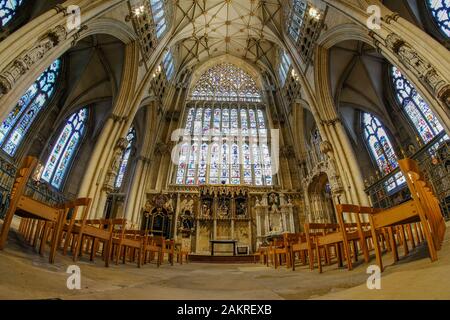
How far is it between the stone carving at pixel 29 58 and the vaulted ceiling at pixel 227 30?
36.7 ft

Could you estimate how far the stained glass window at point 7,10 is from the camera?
9.32 m

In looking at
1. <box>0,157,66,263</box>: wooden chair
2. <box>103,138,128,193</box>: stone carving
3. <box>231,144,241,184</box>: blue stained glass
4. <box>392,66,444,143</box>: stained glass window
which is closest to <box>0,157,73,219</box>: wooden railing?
<box>103,138,128,193</box>: stone carving

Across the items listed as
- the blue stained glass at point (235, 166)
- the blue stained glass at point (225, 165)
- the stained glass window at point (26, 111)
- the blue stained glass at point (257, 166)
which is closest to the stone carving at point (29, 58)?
the stained glass window at point (26, 111)

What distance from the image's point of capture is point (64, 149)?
14.1 metres

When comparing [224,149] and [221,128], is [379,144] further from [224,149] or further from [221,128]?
[221,128]

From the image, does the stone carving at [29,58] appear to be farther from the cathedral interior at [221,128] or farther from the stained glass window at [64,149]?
the stained glass window at [64,149]

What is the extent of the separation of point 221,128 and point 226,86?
617cm

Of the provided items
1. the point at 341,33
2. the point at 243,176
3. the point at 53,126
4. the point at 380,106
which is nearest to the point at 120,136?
the point at 53,126

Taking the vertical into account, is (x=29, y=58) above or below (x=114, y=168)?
above

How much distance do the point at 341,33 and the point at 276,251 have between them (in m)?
10.8

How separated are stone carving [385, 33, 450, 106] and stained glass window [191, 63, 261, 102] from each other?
14676 mm

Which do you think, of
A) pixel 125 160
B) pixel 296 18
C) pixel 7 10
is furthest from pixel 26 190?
pixel 296 18

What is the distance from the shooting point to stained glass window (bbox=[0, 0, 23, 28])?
932 cm

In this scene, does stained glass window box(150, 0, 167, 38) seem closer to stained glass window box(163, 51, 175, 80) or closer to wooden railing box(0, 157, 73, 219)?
stained glass window box(163, 51, 175, 80)
